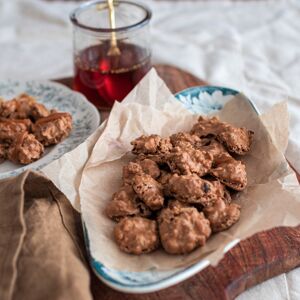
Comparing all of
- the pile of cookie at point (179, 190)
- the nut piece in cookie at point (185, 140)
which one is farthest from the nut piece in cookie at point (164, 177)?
the nut piece in cookie at point (185, 140)

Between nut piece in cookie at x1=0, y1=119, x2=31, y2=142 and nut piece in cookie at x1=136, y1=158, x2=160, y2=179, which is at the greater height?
nut piece in cookie at x1=136, y1=158, x2=160, y2=179

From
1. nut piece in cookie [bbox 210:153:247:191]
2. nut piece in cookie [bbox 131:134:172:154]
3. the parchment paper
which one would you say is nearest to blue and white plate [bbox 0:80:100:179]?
the parchment paper

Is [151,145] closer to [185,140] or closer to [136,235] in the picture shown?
[185,140]

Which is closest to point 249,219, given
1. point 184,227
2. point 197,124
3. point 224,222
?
point 224,222

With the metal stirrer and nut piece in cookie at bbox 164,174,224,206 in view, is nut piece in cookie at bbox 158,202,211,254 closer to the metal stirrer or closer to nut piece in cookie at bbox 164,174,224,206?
nut piece in cookie at bbox 164,174,224,206

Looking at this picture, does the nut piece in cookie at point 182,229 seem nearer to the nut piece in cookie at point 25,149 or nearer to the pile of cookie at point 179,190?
the pile of cookie at point 179,190

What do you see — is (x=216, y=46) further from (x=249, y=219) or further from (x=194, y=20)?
(x=249, y=219)
